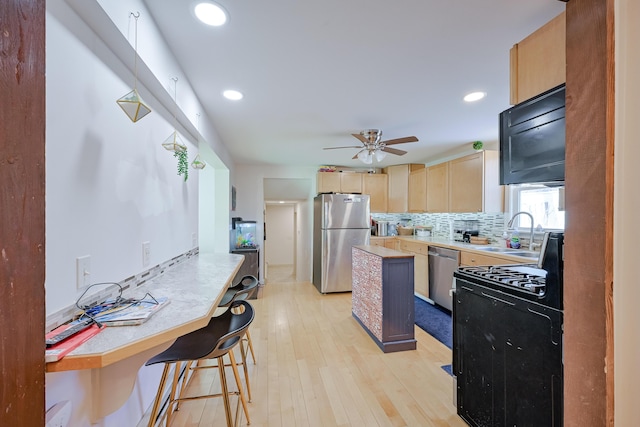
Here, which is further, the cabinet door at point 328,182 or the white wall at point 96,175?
the cabinet door at point 328,182

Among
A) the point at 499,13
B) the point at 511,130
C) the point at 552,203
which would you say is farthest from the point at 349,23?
the point at 552,203

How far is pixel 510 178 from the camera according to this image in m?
1.40

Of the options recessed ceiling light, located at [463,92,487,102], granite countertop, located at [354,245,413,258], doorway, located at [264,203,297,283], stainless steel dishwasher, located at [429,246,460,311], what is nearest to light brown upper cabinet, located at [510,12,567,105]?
recessed ceiling light, located at [463,92,487,102]

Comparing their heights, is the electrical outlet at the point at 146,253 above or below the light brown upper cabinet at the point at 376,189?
below

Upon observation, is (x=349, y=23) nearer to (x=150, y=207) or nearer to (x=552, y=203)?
(x=150, y=207)

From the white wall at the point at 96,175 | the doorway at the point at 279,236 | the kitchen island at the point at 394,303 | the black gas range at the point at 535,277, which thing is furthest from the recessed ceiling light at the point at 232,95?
the doorway at the point at 279,236

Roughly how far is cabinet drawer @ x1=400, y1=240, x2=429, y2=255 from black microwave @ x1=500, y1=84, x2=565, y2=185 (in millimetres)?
2715

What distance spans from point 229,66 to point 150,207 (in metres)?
0.99

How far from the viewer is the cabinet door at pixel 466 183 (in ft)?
11.3

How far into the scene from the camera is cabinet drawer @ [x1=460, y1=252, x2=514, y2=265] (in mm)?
2758

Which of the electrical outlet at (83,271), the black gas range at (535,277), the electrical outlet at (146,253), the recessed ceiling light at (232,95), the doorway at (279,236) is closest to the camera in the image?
the electrical outlet at (83,271)

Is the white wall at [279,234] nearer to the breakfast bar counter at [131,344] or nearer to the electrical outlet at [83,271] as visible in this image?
the breakfast bar counter at [131,344]

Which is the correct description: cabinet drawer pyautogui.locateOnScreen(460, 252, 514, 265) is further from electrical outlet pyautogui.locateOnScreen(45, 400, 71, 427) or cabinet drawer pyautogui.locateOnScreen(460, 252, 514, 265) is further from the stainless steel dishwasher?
electrical outlet pyautogui.locateOnScreen(45, 400, 71, 427)

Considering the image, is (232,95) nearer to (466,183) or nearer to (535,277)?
(535,277)
